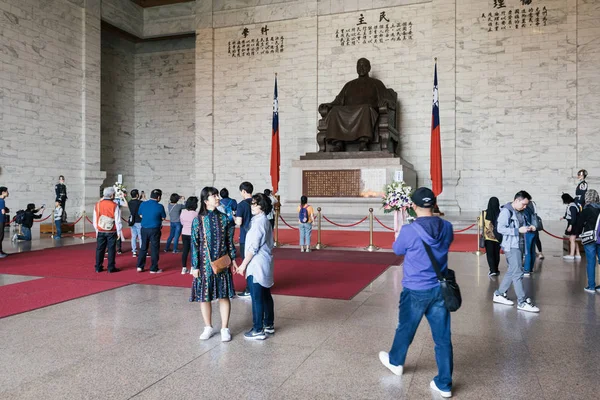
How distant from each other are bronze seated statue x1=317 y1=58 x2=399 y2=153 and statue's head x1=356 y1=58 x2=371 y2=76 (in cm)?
7

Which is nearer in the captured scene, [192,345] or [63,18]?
[192,345]

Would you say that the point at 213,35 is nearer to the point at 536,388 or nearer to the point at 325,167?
the point at 325,167

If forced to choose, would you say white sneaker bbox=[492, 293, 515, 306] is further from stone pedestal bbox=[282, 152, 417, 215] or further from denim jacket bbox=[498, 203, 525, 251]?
stone pedestal bbox=[282, 152, 417, 215]

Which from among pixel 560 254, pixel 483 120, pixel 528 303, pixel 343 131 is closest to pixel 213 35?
pixel 343 131

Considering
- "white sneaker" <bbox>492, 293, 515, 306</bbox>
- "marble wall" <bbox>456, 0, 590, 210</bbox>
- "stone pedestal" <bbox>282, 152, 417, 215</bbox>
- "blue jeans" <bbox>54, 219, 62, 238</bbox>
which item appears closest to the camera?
"white sneaker" <bbox>492, 293, 515, 306</bbox>

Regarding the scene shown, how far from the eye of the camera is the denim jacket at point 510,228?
183 inches

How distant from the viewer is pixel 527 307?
4438 millimetres

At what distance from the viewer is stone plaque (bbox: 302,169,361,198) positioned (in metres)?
12.7

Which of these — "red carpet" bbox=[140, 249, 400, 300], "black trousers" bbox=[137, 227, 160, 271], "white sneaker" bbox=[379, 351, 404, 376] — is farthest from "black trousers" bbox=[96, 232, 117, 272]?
"white sneaker" bbox=[379, 351, 404, 376]

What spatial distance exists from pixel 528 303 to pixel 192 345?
10.4 ft

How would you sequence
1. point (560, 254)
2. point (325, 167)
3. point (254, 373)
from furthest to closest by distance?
point (325, 167)
point (560, 254)
point (254, 373)

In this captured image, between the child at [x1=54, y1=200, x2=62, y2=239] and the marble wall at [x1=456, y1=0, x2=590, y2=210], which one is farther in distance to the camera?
the marble wall at [x1=456, y1=0, x2=590, y2=210]

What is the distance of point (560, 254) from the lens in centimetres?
829

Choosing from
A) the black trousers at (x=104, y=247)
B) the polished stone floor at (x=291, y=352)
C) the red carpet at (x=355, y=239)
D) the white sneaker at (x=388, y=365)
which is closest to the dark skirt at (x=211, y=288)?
the polished stone floor at (x=291, y=352)
